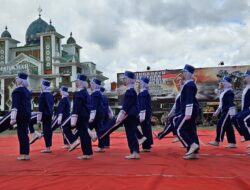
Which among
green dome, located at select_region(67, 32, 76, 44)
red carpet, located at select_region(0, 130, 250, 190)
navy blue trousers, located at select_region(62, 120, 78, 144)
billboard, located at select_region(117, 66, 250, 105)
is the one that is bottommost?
red carpet, located at select_region(0, 130, 250, 190)

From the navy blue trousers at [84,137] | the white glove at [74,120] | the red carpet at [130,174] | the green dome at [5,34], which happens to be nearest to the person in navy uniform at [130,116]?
the red carpet at [130,174]

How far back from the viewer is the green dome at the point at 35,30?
5106 cm

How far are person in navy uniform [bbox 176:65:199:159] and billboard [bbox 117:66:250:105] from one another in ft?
86.3

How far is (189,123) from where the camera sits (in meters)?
6.97

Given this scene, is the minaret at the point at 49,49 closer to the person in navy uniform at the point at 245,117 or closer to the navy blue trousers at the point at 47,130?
the navy blue trousers at the point at 47,130

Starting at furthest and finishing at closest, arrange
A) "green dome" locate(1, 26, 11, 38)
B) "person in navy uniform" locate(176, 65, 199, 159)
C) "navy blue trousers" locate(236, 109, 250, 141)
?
1. "green dome" locate(1, 26, 11, 38)
2. "navy blue trousers" locate(236, 109, 250, 141)
3. "person in navy uniform" locate(176, 65, 199, 159)

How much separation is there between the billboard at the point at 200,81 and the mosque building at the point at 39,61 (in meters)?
12.3

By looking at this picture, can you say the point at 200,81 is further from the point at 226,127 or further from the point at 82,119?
the point at 82,119

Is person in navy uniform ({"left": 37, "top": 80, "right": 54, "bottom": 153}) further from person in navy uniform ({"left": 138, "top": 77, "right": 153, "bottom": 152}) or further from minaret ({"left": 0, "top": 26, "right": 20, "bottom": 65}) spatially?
minaret ({"left": 0, "top": 26, "right": 20, "bottom": 65})

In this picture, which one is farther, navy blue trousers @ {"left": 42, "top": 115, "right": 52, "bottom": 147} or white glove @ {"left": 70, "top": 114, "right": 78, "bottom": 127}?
navy blue trousers @ {"left": 42, "top": 115, "right": 52, "bottom": 147}

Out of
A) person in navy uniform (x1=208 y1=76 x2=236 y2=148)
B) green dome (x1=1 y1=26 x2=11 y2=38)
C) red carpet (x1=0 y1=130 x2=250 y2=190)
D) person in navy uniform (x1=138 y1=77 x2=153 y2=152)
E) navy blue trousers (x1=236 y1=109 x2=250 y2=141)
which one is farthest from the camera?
green dome (x1=1 y1=26 x2=11 y2=38)

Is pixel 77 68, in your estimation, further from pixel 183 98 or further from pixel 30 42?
pixel 183 98

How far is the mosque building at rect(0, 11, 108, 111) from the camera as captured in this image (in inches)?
1821

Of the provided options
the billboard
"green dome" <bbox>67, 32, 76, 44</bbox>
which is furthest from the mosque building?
the billboard
